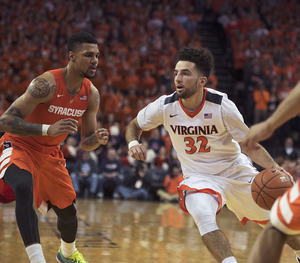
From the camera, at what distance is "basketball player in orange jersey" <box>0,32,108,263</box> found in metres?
3.65

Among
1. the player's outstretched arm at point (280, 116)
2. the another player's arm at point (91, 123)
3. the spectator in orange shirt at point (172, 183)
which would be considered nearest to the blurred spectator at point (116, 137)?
the spectator in orange shirt at point (172, 183)

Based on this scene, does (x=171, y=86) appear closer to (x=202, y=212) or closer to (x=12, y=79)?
(x=12, y=79)

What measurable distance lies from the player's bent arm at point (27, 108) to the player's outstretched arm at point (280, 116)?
2.10 meters

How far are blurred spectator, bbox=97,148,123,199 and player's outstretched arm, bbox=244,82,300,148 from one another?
877 centimetres

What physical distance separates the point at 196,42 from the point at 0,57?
7.27 meters

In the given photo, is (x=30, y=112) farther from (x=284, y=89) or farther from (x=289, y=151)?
(x=284, y=89)

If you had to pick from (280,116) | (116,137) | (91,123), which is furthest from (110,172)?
(280,116)

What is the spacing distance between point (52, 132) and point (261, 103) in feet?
34.6

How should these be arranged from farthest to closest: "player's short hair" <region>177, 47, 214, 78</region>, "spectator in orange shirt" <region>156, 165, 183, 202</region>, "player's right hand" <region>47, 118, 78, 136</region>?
"spectator in orange shirt" <region>156, 165, 183, 202</region>, "player's short hair" <region>177, 47, 214, 78</region>, "player's right hand" <region>47, 118, 78, 136</region>

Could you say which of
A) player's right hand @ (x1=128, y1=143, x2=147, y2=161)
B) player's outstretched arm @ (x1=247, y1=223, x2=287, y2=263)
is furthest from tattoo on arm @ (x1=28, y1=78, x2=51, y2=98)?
player's outstretched arm @ (x1=247, y1=223, x2=287, y2=263)

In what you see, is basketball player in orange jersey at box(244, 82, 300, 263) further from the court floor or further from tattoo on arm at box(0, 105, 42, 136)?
the court floor

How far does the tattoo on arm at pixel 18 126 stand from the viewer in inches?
143

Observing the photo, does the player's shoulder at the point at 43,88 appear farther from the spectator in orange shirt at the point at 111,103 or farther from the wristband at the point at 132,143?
the spectator in orange shirt at the point at 111,103

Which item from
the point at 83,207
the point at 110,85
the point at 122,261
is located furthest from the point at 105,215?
the point at 110,85
